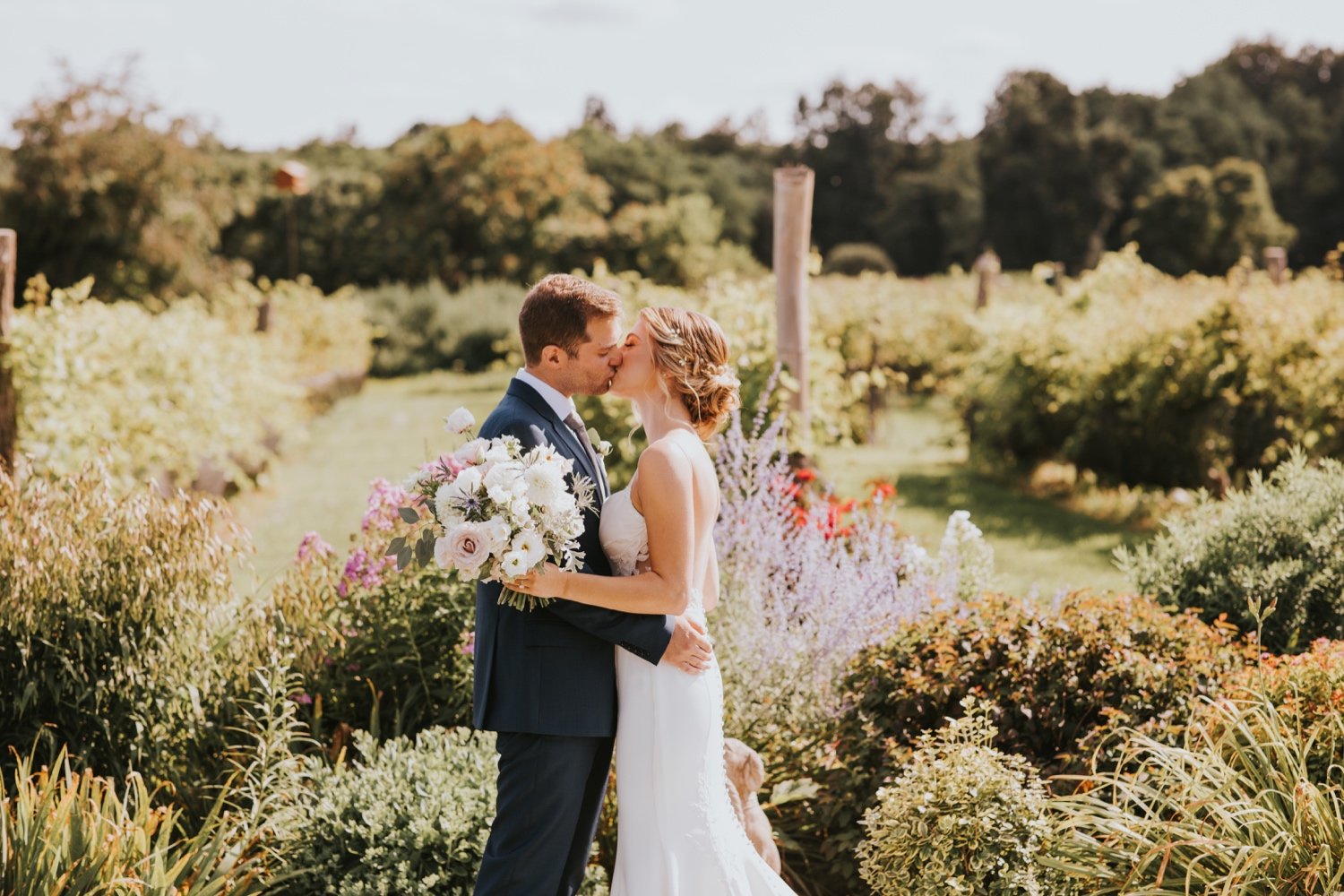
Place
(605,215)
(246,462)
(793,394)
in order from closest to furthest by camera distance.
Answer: (793,394), (246,462), (605,215)

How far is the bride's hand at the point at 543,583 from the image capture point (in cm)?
263

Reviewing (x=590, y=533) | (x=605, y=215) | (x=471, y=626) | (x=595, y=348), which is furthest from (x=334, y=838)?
(x=605, y=215)

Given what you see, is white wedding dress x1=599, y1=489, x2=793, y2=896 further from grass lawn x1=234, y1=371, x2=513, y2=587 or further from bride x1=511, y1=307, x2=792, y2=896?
grass lawn x1=234, y1=371, x2=513, y2=587

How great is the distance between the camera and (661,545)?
2758 millimetres

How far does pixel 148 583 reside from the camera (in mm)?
3729

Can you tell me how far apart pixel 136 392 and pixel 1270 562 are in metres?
7.73

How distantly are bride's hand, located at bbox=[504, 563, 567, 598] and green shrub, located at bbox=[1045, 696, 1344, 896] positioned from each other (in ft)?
4.85

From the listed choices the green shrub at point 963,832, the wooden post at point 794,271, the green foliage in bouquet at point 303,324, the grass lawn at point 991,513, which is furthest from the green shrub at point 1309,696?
the green foliage in bouquet at point 303,324

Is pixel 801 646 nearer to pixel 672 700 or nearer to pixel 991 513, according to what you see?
pixel 672 700

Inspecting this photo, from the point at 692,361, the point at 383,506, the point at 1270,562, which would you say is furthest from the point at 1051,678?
the point at 383,506

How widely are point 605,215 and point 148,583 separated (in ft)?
130

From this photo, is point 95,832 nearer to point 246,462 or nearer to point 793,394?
point 793,394

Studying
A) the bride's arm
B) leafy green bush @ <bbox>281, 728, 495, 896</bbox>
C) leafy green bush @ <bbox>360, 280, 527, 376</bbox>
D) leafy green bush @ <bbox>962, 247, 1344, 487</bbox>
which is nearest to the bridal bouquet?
the bride's arm

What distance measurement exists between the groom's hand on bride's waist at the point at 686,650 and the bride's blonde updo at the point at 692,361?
1.66 ft
